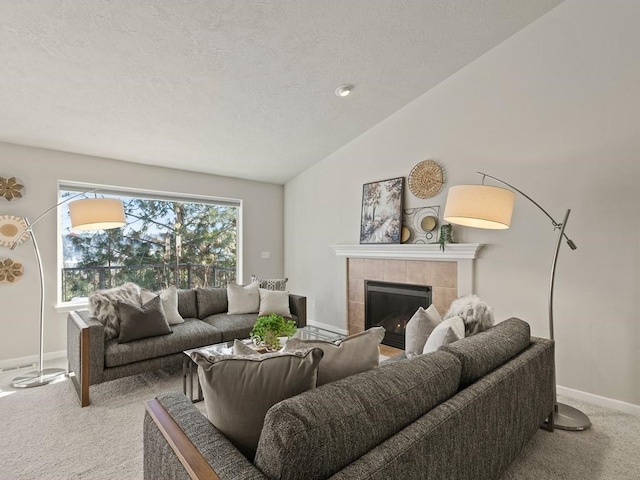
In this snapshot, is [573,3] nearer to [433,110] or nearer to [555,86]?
[555,86]

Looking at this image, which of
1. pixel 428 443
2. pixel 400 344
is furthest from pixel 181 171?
pixel 428 443

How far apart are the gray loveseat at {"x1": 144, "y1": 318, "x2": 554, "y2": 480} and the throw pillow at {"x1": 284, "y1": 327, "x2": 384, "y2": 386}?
0.15m

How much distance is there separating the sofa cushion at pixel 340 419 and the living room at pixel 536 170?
7.65 feet

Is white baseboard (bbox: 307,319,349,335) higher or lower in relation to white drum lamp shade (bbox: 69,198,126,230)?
lower

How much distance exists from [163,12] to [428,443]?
288 cm

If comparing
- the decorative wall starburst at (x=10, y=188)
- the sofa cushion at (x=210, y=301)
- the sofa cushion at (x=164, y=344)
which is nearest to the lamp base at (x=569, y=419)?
the sofa cushion at (x=164, y=344)

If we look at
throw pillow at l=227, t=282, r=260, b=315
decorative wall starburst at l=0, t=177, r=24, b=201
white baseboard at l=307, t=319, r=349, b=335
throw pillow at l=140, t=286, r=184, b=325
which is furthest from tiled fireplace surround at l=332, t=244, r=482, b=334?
decorative wall starburst at l=0, t=177, r=24, b=201

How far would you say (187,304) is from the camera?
12.5 ft

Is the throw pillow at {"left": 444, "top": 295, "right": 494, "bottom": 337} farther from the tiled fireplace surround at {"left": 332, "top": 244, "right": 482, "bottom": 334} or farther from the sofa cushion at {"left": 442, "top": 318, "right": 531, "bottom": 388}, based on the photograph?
the tiled fireplace surround at {"left": 332, "top": 244, "right": 482, "bottom": 334}

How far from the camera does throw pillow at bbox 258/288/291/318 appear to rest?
3896 millimetres

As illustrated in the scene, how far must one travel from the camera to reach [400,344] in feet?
13.4

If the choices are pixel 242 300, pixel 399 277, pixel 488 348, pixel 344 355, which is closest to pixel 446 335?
pixel 488 348

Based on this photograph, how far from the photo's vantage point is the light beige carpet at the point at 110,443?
1.90 meters

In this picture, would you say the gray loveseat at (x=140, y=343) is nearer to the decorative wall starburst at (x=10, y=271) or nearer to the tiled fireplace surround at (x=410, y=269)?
the decorative wall starburst at (x=10, y=271)
